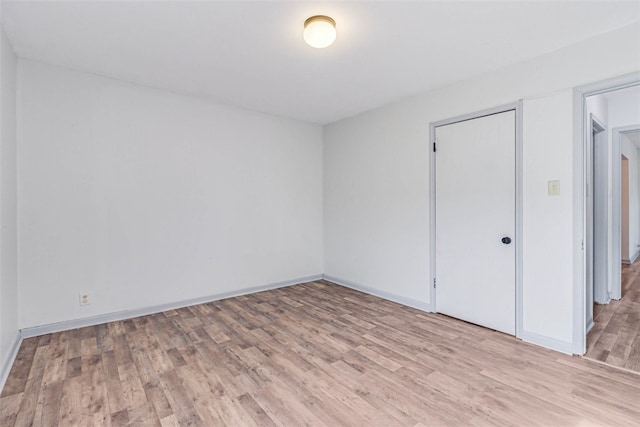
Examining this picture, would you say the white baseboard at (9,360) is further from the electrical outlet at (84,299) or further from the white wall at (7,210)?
the electrical outlet at (84,299)

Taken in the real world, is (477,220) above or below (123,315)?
above

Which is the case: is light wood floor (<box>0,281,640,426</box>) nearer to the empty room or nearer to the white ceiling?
the empty room

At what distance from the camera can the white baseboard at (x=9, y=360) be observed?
2098 millimetres

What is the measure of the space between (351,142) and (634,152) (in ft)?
21.2

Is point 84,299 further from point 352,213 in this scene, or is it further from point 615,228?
point 615,228

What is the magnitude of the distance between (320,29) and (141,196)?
8.52 ft

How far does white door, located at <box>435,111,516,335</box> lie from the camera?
9.45 ft

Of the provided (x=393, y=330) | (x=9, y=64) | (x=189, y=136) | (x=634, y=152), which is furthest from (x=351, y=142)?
(x=634, y=152)

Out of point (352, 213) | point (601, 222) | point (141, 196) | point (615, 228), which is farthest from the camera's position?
point (352, 213)

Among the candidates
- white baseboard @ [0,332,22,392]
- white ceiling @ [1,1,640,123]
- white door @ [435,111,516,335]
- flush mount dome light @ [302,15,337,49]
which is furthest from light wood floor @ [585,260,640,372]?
white baseboard @ [0,332,22,392]

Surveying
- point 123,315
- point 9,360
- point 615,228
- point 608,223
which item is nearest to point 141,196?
point 123,315

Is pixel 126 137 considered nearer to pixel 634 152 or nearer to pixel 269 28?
pixel 269 28

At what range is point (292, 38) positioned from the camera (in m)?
2.37

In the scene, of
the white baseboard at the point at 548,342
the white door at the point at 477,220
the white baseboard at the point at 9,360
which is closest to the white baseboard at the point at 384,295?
the white door at the point at 477,220
